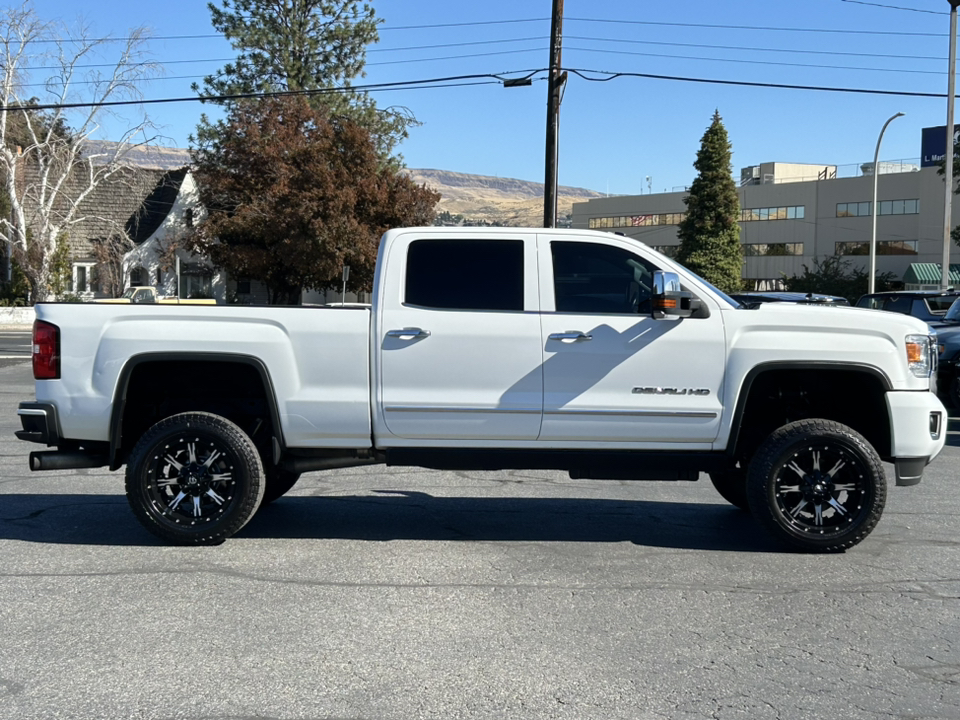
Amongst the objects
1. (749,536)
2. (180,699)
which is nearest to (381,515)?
(749,536)

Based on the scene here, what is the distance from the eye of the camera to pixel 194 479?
264 inches

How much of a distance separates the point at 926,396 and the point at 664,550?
1964mm

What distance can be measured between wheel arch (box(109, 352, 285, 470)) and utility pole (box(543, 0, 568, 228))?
16.3m

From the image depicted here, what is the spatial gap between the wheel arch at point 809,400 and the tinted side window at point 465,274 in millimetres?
1648

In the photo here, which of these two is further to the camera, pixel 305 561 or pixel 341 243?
pixel 341 243

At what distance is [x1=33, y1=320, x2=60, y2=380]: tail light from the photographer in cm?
673

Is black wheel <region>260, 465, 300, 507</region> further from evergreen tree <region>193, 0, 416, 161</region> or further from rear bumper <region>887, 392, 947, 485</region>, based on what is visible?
Result: evergreen tree <region>193, 0, 416, 161</region>

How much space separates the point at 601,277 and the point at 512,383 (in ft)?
3.07

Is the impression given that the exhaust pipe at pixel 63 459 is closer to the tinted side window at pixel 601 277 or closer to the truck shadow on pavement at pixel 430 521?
the truck shadow on pavement at pixel 430 521

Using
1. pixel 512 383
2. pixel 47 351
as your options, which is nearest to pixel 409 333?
pixel 512 383

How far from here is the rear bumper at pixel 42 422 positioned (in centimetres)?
674

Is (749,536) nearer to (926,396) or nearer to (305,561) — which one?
(926,396)

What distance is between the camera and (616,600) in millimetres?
5641

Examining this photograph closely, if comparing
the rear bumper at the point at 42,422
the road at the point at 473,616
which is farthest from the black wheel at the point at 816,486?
the rear bumper at the point at 42,422
